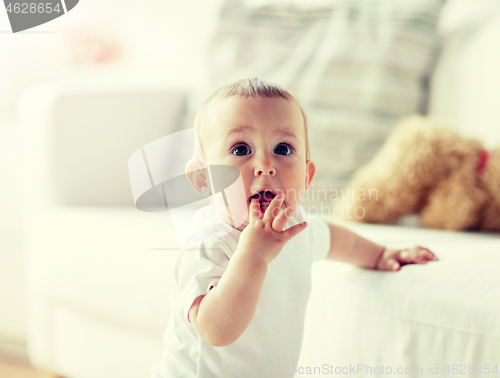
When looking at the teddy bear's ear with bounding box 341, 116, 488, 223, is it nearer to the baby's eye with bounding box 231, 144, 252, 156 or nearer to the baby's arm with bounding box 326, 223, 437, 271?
the baby's arm with bounding box 326, 223, 437, 271

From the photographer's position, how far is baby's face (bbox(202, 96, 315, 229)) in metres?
0.44

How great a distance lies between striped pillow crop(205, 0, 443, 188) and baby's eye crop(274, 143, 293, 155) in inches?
19.7

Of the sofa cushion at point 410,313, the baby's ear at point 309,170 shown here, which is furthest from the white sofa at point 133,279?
the baby's ear at point 309,170

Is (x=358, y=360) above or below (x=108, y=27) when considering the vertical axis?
below

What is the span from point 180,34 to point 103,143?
979 millimetres

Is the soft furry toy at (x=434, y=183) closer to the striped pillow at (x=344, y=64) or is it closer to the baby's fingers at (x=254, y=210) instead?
the striped pillow at (x=344, y=64)

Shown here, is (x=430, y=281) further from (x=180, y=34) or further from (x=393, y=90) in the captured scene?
(x=180, y=34)

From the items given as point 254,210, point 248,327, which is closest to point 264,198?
point 254,210

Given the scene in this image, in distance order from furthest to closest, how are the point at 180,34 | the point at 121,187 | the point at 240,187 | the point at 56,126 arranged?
the point at 180,34, the point at 56,126, the point at 121,187, the point at 240,187

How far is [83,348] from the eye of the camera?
2.89 ft

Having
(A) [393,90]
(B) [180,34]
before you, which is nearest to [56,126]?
(A) [393,90]

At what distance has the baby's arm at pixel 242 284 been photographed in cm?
40

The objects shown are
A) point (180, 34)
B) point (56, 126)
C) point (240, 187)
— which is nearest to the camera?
point (240, 187)

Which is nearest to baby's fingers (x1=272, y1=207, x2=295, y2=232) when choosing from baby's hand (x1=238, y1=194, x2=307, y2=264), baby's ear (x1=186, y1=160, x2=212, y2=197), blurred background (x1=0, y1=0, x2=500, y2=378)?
baby's hand (x1=238, y1=194, x2=307, y2=264)
